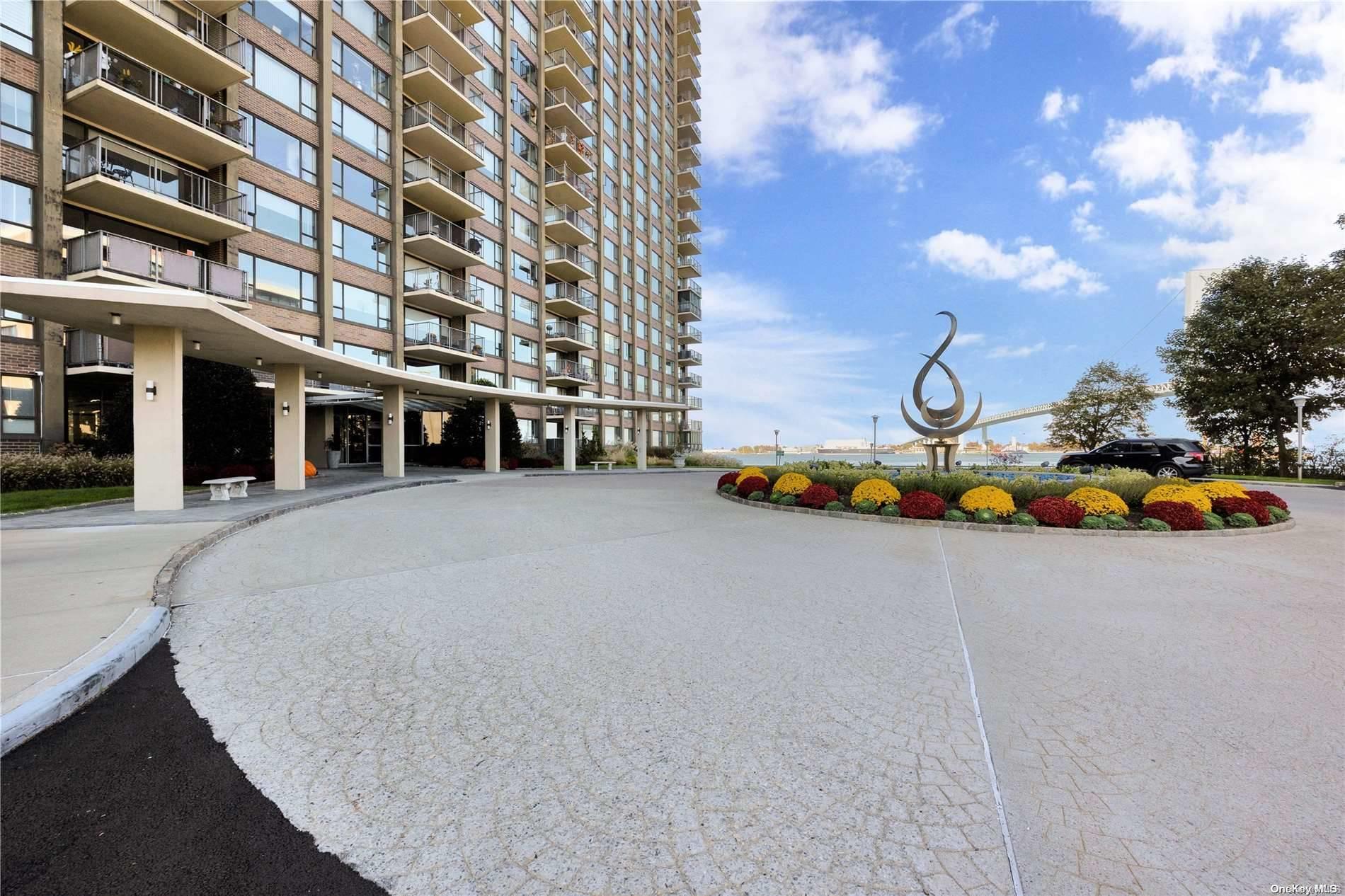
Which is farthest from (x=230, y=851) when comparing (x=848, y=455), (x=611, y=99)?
(x=611, y=99)

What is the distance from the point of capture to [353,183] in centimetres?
2844

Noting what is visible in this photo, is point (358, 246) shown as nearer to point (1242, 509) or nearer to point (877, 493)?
point (877, 493)

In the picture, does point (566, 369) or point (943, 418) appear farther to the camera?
point (566, 369)

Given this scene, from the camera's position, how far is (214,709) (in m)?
3.66

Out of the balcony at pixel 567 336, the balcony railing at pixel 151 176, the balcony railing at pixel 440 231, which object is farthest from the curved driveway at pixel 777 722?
the balcony at pixel 567 336

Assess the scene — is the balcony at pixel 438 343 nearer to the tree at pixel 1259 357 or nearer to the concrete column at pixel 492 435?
the concrete column at pixel 492 435

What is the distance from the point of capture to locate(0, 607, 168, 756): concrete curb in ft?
10.7

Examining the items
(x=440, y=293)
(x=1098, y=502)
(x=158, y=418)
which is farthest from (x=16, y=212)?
(x=1098, y=502)

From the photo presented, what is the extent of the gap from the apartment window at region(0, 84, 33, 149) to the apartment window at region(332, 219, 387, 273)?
32.9 feet

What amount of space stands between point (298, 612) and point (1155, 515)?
13.7 metres

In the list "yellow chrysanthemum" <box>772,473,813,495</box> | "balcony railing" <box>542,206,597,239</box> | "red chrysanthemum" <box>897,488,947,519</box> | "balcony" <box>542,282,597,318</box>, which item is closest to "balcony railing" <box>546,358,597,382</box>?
"balcony" <box>542,282,597,318</box>

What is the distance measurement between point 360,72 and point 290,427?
2130 cm

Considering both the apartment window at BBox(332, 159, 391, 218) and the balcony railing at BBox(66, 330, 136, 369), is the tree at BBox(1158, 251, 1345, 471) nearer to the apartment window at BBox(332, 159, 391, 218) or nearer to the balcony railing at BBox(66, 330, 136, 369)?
the apartment window at BBox(332, 159, 391, 218)

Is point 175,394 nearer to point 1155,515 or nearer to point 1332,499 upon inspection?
point 1155,515
